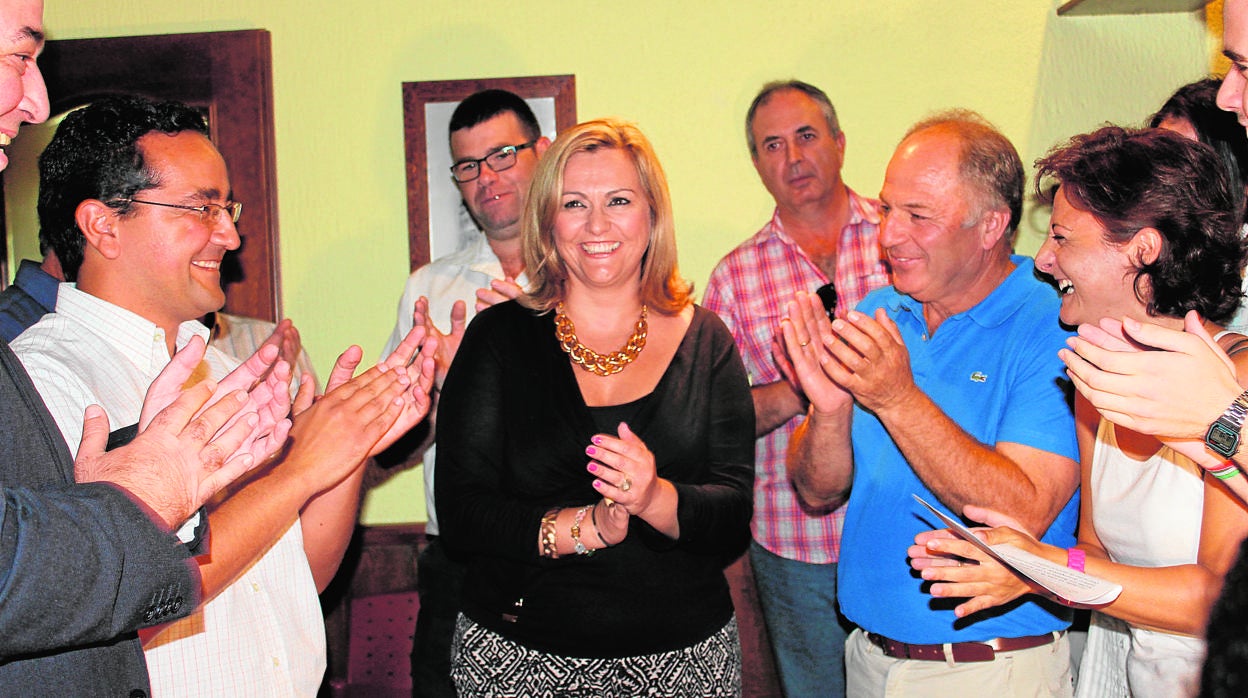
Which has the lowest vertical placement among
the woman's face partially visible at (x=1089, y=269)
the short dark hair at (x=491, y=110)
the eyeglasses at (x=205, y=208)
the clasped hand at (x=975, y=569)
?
the clasped hand at (x=975, y=569)

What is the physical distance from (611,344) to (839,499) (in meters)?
0.72

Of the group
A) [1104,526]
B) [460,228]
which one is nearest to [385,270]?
[460,228]

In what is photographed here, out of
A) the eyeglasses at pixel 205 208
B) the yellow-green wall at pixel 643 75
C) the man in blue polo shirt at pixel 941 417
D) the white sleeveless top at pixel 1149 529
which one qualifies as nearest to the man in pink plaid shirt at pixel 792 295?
the yellow-green wall at pixel 643 75

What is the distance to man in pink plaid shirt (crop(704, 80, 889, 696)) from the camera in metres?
3.06

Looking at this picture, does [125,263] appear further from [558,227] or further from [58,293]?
[558,227]

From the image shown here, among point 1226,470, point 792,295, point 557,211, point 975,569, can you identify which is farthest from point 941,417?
point 792,295

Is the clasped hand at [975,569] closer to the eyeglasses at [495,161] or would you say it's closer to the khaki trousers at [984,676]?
the khaki trousers at [984,676]

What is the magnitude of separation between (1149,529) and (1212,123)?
1.09 meters

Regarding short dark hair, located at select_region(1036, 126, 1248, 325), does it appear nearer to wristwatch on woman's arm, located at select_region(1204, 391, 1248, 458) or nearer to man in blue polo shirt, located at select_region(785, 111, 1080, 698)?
man in blue polo shirt, located at select_region(785, 111, 1080, 698)

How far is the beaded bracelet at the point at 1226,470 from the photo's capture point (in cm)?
152

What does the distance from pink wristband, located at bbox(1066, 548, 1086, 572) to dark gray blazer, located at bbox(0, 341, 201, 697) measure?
4.68 feet

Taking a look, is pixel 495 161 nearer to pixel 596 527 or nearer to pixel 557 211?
pixel 557 211

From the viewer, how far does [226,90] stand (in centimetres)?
353

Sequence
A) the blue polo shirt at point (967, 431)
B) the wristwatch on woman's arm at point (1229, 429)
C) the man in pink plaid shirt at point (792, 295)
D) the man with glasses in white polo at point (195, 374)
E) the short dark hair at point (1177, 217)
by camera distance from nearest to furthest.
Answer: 1. the wristwatch on woman's arm at point (1229, 429)
2. the man with glasses in white polo at point (195, 374)
3. the short dark hair at point (1177, 217)
4. the blue polo shirt at point (967, 431)
5. the man in pink plaid shirt at point (792, 295)
